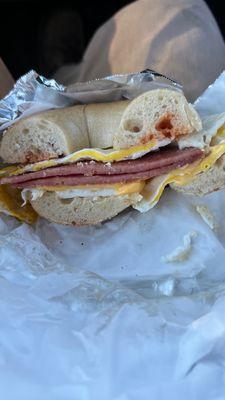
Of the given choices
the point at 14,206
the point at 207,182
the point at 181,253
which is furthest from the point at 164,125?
the point at 14,206

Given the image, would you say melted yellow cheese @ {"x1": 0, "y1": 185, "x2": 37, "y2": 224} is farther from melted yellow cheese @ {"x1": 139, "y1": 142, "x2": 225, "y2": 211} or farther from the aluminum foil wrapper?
melted yellow cheese @ {"x1": 139, "y1": 142, "x2": 225, "y2": 211}

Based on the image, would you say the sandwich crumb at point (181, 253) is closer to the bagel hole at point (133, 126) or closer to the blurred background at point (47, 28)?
the bagel hole at point (133, 126)

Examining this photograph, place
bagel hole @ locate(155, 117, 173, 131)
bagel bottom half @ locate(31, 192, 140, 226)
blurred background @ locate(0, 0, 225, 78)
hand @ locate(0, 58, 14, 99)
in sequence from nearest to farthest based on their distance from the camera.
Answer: bagel hole @ locate(155, 117, 173, 131) < bagel bottom half @ locate(31, 192, 140, 226) < hand @ locate(0, 58, 14, 99) < blurred background @ locate(0, 0, 225, 78)

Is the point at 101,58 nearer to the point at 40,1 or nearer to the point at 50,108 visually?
the point at 50,108

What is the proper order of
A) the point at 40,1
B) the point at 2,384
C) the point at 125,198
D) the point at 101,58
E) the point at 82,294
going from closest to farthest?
the point at 2,384, the point at 82,294, the point at 125,198, the point at 101,58, the point at 40,1

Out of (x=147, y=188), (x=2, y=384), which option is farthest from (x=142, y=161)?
(x=2, y=384)

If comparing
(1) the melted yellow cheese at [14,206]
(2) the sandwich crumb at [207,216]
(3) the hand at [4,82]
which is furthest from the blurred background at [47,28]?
(2) the sandwich crumb at [207,216]

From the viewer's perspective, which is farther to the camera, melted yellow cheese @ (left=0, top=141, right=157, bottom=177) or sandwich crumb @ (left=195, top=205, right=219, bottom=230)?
sandwich crumb @ (left=195, top=205, right=219, bottom=230)

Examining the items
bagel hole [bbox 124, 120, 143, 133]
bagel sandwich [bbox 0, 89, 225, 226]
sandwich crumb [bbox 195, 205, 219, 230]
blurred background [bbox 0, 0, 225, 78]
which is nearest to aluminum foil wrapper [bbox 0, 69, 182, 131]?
bagel sandwich [bbox 0, 89, 225, 226]
